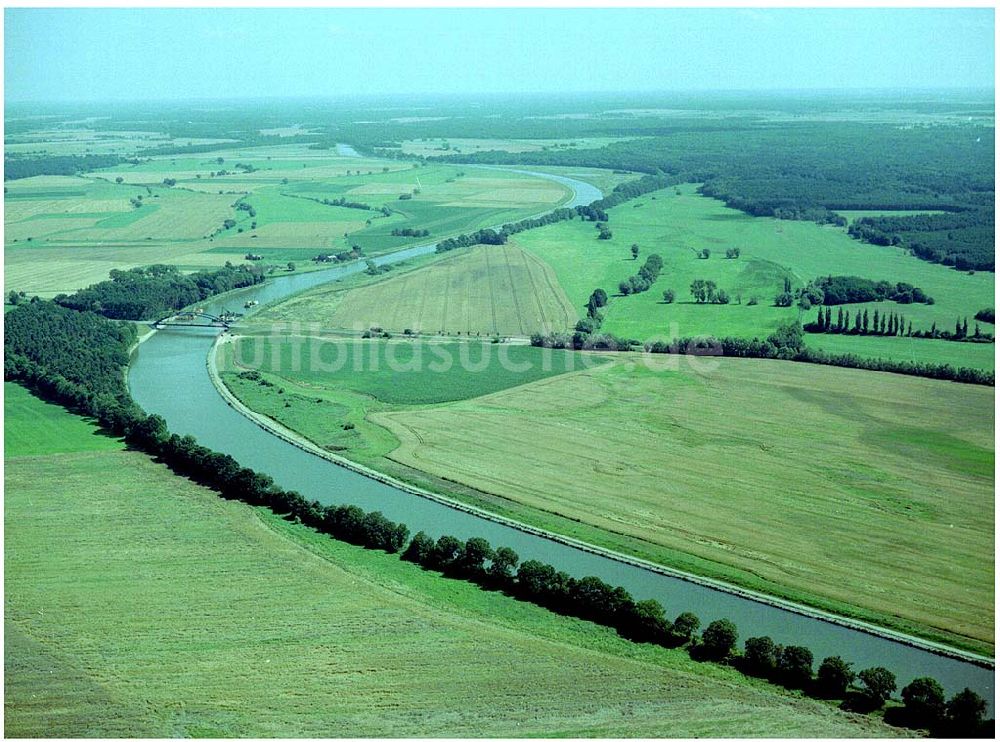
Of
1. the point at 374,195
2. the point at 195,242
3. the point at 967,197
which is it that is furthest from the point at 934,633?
the point at 374,195

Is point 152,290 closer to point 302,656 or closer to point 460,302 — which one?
point 460,302

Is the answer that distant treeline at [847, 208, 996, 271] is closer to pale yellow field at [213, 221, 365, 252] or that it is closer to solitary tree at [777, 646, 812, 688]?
pale yellow field at [213, 221, 365, 252]

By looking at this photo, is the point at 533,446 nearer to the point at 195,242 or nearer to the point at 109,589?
the point at 109,589

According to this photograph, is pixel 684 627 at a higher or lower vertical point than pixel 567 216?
lower

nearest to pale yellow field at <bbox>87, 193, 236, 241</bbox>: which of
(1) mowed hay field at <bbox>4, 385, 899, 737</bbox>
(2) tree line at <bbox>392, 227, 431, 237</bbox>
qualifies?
(2) tree line at <bbox>392, 227, 431, 237</bbox>

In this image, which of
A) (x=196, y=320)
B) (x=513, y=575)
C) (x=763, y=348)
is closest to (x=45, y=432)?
(x=196, y=320)

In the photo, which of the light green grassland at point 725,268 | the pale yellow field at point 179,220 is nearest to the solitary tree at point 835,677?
the light green grassland at point 725,268
